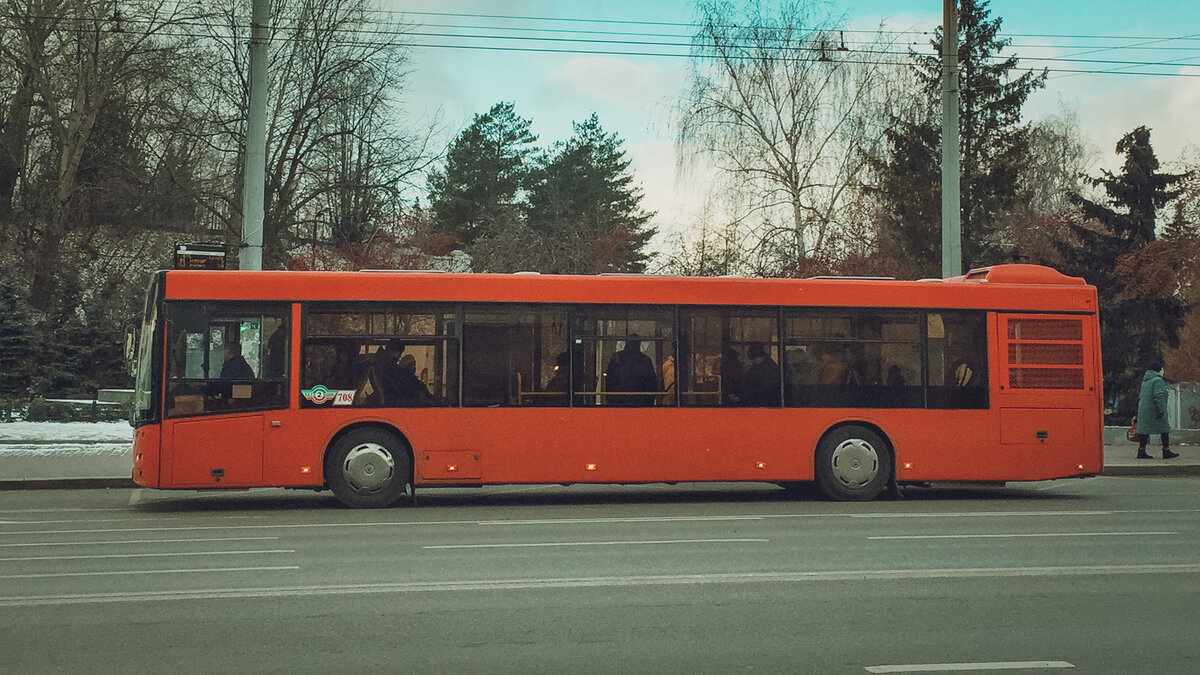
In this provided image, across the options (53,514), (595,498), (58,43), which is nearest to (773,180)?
(58,43)

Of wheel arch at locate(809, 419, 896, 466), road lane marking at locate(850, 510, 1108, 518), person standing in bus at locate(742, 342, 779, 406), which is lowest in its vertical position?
road lane marking at locate(850, 510, 1108, 518)

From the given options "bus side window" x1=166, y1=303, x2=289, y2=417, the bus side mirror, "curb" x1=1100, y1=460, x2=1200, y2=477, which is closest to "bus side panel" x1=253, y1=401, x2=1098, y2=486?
"bus side window" x1=166, y1=303, x2=289, y2=417

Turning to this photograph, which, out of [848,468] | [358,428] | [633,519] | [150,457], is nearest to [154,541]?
[150,457]

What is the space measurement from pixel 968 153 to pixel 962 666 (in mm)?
37799

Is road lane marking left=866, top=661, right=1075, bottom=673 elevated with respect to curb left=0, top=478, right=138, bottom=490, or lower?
lower

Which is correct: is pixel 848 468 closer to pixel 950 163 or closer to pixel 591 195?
pixel 950 163

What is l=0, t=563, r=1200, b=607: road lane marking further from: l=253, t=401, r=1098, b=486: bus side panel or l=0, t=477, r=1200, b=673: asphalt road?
l=253, t=401, r=1098, b=486: bus side panel

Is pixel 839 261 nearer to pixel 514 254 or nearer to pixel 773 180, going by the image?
pixel 773 180

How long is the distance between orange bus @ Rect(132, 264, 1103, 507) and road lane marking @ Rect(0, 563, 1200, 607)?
5.36 m

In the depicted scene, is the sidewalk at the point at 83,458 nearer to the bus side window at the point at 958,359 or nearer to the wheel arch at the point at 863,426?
the bus side window at the point at 958,359

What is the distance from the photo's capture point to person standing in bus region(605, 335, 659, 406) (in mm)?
15695

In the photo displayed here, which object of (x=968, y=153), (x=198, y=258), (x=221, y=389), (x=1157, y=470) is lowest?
(x=1157, y=470)

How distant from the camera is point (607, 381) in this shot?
15688 mm

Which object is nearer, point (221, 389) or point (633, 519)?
point (633, 519)
